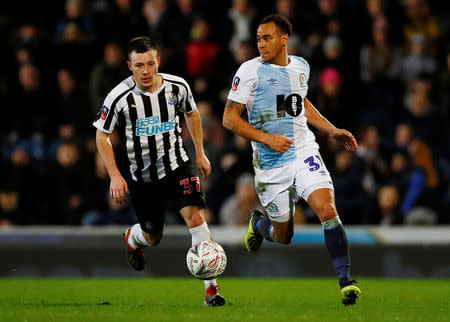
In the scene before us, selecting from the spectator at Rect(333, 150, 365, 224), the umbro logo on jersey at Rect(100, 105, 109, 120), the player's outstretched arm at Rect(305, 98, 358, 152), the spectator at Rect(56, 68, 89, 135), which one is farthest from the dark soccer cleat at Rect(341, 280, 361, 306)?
the spectator at Rect(56, 68, 89, 135)

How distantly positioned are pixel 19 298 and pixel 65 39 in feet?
23.4

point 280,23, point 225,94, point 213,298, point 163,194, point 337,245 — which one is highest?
point 280,23

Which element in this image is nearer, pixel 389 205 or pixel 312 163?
pixel 312 163

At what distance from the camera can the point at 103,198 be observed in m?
13.4

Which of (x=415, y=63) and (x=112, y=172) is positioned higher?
(x=415, y=63)

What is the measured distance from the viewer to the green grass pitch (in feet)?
23.6

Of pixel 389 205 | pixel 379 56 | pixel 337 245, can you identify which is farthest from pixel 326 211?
pixel 379 56

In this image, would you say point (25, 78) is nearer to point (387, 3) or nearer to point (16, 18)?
point (16, 18)

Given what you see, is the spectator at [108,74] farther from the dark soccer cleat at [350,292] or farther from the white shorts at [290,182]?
the dark soccer cleat at [350,292]

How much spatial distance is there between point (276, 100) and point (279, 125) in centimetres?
23

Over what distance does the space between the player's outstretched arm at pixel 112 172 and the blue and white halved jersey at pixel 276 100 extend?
3.90 ft

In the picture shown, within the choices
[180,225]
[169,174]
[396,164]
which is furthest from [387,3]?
[169,174]

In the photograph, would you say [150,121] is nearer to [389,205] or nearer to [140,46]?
[140,46]

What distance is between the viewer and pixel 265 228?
912cm
